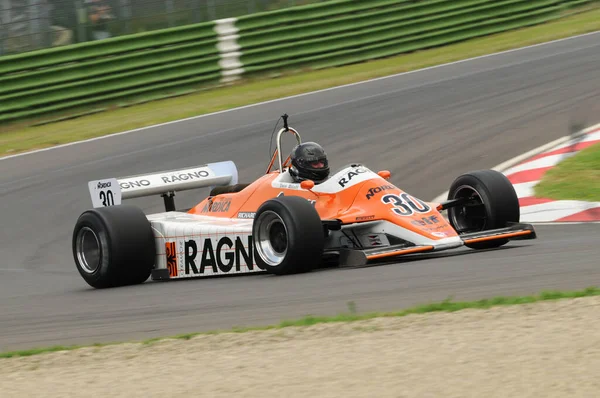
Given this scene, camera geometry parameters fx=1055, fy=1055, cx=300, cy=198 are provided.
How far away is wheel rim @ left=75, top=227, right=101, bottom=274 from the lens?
8977 mm

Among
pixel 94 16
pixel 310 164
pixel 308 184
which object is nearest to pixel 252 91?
pixel 94 16

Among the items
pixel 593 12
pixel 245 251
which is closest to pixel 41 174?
pixel 245 251

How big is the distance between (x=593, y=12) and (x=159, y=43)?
34.1 feet

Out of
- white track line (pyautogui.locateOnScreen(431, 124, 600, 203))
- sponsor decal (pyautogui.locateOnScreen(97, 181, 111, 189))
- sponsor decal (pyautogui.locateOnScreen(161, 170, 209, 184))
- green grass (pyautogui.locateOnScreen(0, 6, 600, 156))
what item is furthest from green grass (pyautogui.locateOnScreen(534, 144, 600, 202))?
green grass (pyautogui.locateOnScreen(0, 6, 600, 156))

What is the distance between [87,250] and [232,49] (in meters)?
10.1

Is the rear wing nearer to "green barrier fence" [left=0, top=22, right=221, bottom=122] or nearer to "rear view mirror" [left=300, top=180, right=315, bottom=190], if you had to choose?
"rear view mirror" [left=300, top=180, right=315, bottom=190]

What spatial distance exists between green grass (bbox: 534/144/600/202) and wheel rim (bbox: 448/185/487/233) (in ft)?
5.84

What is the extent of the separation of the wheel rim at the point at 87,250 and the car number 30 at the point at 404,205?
8.47 feet

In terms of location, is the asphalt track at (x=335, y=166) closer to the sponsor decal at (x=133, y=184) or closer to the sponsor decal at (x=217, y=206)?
the sponsor decal at (x=217, y=206)

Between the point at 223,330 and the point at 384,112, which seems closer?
the point at 223,330

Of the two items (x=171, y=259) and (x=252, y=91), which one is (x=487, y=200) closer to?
(x=171, y=259)

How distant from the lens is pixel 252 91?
18266 millimetres

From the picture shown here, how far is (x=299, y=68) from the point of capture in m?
19.5

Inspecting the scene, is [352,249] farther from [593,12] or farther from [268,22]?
[593,12]
